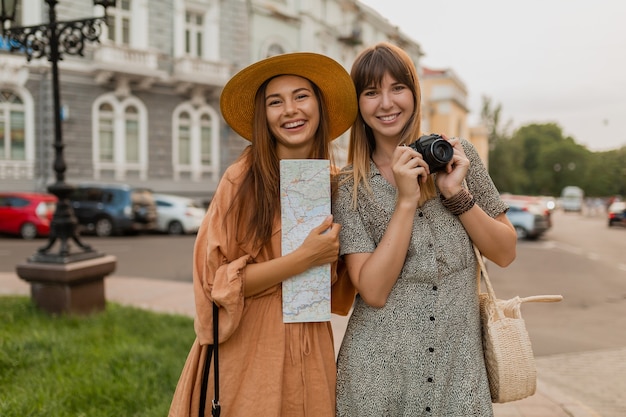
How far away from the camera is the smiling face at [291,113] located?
1.78 metres

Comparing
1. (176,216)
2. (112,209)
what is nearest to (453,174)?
(112,209)

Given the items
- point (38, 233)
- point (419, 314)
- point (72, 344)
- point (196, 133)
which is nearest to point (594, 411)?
point (419, 314)

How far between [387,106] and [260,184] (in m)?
0.49

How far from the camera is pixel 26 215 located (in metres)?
14.7

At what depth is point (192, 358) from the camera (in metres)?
1.77

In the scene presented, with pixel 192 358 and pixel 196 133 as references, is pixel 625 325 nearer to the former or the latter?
pixel 192 358

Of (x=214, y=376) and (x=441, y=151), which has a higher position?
(x=441, y=151)

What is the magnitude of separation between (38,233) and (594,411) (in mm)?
14744

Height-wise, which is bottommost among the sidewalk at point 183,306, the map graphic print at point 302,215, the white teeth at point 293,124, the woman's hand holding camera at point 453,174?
the sidewalk at point 183,306

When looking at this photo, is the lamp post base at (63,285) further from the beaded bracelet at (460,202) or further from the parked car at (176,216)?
the parked car at (176,216)

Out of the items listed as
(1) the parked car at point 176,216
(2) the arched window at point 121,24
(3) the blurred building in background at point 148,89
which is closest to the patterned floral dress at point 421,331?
(1) the parked car at point 176,216

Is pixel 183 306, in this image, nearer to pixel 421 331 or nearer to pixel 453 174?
pixel 421 331

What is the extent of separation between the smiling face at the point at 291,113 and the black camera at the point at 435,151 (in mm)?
403

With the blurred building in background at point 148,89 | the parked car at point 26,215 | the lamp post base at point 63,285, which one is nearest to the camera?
the lamp post base at point 63,285
